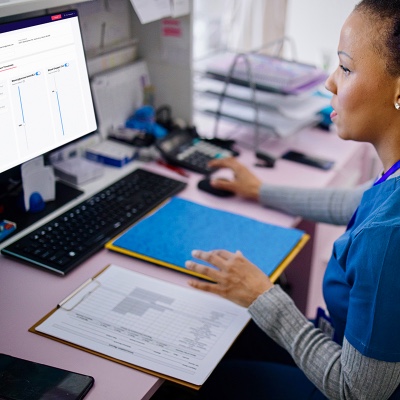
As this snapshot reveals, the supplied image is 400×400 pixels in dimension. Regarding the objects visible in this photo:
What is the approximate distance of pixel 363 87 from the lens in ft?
3.18

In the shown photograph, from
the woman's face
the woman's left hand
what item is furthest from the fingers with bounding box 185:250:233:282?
A: the woman's face

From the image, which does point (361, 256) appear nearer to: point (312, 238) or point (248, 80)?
point (312, 238)

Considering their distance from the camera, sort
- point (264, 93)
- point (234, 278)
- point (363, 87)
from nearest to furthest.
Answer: point (363, 87) < point (234, 278) < point (264, 93)

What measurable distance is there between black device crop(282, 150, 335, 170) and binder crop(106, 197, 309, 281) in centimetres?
43

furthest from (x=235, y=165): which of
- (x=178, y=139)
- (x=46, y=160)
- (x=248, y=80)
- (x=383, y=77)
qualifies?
(x=383, y=77)

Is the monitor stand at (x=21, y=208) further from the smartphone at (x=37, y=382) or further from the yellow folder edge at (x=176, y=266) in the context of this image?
the smartphone at (x=37, y=382)

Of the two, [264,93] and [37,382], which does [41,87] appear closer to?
[37,382]

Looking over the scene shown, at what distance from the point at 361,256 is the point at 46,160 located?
905 mm

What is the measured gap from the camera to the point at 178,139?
1703 mm

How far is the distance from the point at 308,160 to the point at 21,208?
87 centimetres

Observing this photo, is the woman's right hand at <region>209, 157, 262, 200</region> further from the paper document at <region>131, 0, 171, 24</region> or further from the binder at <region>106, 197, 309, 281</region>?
the paper document at <region>131, 0, 171, 24</region>

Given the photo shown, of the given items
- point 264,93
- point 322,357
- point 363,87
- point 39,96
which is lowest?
point 322,357

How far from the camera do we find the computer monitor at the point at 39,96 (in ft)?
3.86

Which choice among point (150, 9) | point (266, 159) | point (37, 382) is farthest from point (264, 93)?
point (37, 382)
